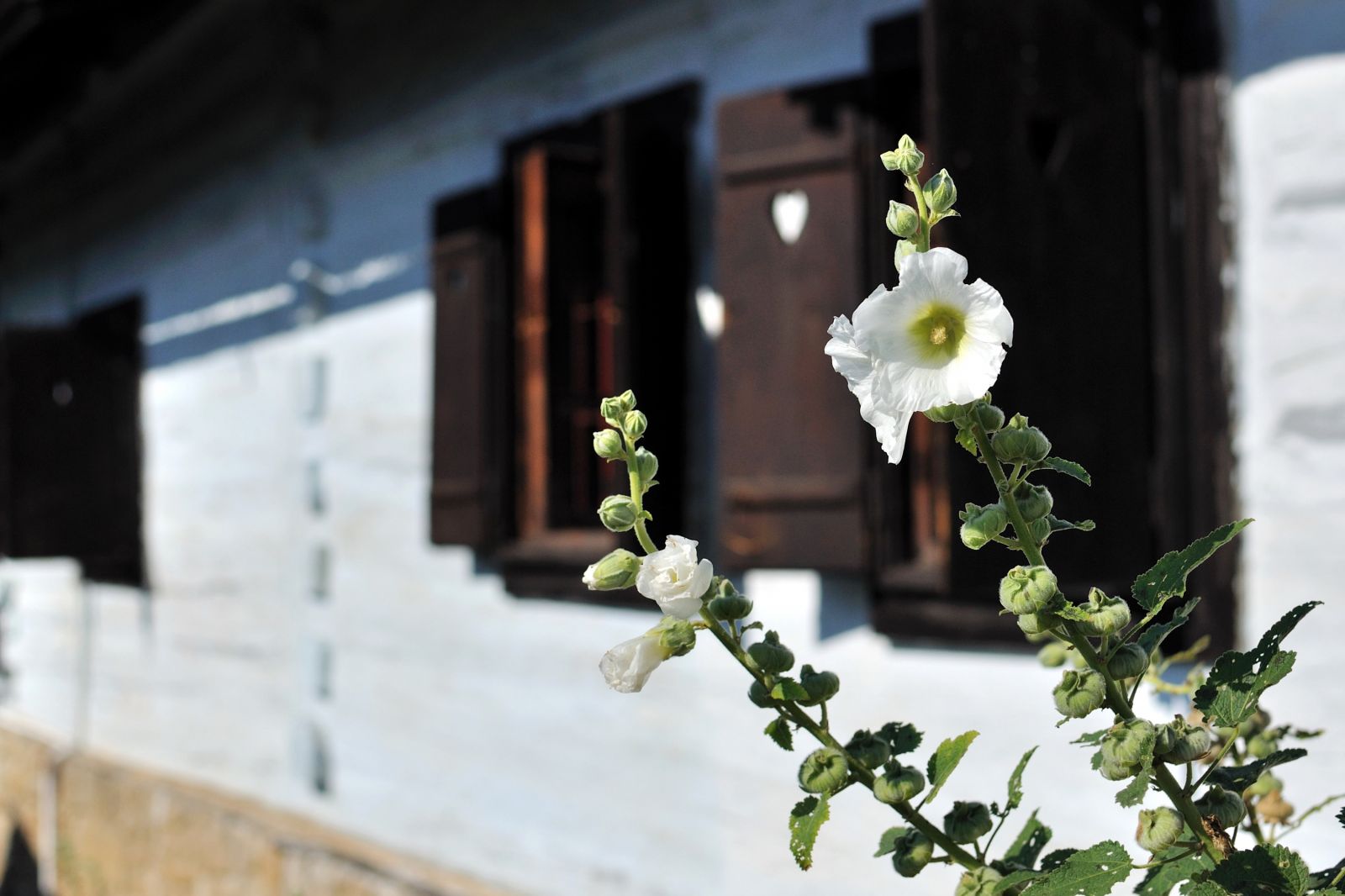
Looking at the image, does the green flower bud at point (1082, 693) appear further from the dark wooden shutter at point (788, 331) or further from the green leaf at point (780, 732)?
the dark wooden shutter at point (788, 331)

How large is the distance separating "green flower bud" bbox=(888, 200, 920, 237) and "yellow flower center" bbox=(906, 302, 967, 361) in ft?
0.16

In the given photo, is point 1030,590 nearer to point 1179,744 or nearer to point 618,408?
point 1179,744

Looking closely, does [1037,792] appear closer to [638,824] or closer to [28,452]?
[638,824]

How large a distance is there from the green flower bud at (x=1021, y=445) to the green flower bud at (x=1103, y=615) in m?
0.07

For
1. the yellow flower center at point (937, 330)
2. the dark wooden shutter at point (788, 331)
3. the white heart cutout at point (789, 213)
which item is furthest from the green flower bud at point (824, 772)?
the white heart cutout at point (789, 213)

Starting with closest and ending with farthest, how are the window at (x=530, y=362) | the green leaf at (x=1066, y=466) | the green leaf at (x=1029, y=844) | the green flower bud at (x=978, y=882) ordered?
the green leaf at (x=1066, y=466) < the green flower bud at (x=978, y=882) < the green leaf at (x=1029, y=844) < the window at (x=530, y=362)

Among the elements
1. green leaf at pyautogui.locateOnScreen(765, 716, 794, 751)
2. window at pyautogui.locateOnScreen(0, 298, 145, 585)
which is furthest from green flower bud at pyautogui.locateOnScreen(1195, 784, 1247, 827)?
window at pyautogui.locateOnScreen(0, 298, 145, 585)

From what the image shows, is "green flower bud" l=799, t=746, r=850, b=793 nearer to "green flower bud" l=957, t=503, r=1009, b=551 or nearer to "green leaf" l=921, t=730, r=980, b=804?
"green leaf" l=921, t=730, r=980, b=804

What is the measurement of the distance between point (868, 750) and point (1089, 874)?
17cm

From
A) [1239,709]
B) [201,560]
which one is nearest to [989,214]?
[1239,709]

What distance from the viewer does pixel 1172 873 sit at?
0.68 m

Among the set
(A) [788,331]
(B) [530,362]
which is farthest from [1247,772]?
(B) [530,362]

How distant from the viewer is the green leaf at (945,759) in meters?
0.80

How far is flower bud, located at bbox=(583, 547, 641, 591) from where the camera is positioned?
810 millimetres
